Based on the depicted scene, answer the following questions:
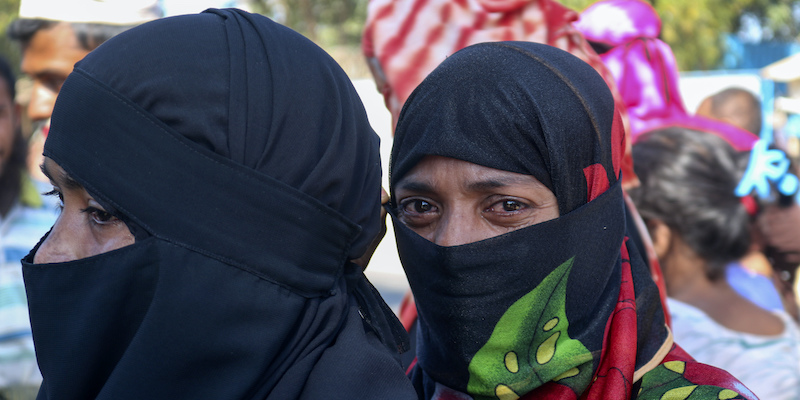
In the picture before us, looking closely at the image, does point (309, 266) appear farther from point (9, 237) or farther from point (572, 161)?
point (9, 237)

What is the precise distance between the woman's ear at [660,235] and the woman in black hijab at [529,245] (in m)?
1.50

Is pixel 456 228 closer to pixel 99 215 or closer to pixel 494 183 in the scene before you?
pixel 494 183

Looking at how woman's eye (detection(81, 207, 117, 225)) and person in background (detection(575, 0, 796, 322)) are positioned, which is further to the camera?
person in background (detection(575, 0, 796, 322))

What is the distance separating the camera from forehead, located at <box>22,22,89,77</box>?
3.27 m

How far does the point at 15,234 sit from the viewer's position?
3.38 metres

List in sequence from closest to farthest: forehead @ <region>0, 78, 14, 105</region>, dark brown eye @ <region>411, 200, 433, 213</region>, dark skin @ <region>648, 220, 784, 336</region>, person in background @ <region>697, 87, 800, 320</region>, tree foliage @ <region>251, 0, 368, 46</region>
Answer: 1. dark brown eye @ <region>411, 200, 433, 213</region>
2. dark skin @ <region>648, 220, 784, 336</region>
3. person in background @ <region>697, 87, 800, 320</region>
4. forehead @ <region>0, 78, 14, 105</region>
5. tree foliage @ <region>251, 0, 368, 46</region>

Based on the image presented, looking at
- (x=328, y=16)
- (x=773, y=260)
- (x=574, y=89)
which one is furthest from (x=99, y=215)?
(x=328, y=16)

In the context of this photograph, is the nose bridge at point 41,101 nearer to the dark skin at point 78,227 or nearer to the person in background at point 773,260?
the dark skin at point 78,227

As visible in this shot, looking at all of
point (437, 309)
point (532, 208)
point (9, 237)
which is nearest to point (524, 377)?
point (437, 309)

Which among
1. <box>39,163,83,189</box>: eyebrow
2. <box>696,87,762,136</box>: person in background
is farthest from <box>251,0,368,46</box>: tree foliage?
<box>39,163,83,189</box>: eyebrow

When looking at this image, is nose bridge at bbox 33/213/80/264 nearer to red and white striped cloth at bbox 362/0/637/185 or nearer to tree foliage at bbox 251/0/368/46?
red and white striped cloth at bbox 362/0/637/185

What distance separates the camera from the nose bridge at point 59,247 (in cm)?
137

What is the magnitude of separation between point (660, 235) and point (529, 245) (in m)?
1.75

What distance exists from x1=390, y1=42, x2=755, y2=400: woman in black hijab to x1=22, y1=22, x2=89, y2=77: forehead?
2.09 metres
